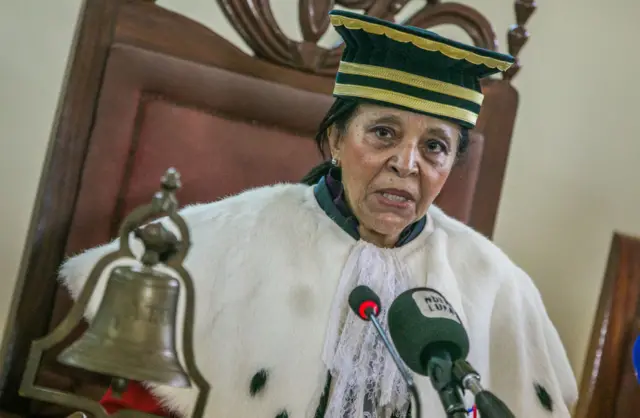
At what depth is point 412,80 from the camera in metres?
1.02

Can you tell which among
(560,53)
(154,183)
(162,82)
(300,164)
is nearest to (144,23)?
(162,82)

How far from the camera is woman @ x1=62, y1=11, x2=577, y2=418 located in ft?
3.32

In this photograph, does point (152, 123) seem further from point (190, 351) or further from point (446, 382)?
point (446, 382)

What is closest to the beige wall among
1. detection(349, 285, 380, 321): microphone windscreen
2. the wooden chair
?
the wooden chair

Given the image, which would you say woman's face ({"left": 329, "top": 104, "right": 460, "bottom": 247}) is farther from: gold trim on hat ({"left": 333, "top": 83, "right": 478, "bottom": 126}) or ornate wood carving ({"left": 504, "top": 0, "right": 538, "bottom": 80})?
ornate wood carving ({"left": 504, "top": 0, "right": 538, "bottom": 80})

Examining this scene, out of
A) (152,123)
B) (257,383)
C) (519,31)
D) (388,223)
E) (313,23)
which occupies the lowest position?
(257,383)

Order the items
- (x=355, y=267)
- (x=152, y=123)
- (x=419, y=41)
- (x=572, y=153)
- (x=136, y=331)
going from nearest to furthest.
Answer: (x=136, y=331), (x=419, y=41), (x=355, y=267), (x=152, y=123), (x=572, y=153)

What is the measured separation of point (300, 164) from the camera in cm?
144

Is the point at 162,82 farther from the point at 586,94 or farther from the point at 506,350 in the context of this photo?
the point at 586,94

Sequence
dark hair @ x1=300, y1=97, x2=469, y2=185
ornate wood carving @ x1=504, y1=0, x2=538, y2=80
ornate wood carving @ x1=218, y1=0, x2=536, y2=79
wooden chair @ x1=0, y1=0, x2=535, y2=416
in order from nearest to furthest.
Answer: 1. dark hair @ x1=300, y1=97, x2=469, y2=185
2. wooden chair @ x1=0, y1=0, x2=535, y2=416
3. ornate wood carving @ x1=218, y1=0, x2=536, y2=79
4. ornate wood carving @ x1=504, y1=0, x2=538, y2=80

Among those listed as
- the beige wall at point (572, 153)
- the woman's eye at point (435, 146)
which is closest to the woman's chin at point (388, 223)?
the woman's eye at point (435, 146)

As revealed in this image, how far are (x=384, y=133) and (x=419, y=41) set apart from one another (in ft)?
0.49

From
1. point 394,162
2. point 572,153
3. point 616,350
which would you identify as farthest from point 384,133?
point 572,153

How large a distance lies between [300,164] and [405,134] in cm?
43
